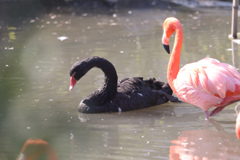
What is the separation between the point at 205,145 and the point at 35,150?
2.64 metres

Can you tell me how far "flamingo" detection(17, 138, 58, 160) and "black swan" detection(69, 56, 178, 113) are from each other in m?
3.42

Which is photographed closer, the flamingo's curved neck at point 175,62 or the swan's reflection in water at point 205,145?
the swan's reflection in water at point 205,145

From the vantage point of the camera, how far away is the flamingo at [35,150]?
862mm

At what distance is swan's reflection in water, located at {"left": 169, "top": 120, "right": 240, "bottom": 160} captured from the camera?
3.05m

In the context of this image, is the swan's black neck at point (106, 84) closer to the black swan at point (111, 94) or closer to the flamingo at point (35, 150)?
the black swan at point (111, 94)

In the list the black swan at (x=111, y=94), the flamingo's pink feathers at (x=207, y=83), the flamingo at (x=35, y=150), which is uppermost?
the flamingo at (x=35, y=150)

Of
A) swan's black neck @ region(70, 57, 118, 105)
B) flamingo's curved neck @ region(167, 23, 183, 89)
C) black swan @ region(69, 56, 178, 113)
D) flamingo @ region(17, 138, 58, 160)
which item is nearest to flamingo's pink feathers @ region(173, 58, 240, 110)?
flamingo's curved neck @ region(167, 23, 183, 89)

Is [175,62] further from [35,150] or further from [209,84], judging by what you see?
[35,150]

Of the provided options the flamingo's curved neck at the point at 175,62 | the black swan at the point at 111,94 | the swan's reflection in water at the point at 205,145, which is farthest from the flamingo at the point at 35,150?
the black swan at the point at 111,94

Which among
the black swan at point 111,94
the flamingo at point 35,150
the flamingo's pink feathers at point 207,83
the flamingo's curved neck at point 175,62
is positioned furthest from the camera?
the black swan at point 111,94

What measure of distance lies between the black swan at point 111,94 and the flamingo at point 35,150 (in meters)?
3.42

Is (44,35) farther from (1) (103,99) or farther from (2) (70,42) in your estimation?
(1) (103,99)

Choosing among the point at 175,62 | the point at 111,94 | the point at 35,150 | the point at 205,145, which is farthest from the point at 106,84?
the point at 35,150

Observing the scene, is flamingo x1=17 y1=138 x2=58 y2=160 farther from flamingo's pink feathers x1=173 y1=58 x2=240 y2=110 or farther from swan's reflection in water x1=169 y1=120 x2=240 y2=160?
flamingo's pink feathers x1=173 y1=58 x2=240 y2=110
